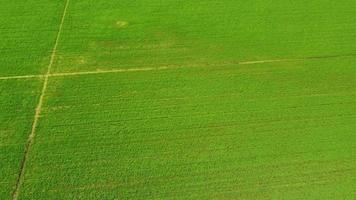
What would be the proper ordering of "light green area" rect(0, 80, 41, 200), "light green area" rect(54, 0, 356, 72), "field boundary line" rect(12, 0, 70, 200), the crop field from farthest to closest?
"light green area" rect(54, 0, 356, 72) < the crop field < "light green area" rect(0, 80, 41, 200) < "field boundary line" rect(12, 0, 70, 200)

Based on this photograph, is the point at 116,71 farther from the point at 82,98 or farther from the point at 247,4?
the point at 247,4

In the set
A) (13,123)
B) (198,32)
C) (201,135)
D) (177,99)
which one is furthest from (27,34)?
(201,135)

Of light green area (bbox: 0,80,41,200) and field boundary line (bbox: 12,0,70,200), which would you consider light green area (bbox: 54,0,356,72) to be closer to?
field boundary line (bbox: 12,0,70,200)

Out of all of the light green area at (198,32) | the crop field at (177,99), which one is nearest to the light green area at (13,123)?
the crop field at (177,99)

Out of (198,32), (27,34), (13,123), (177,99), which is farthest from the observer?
(198,32)

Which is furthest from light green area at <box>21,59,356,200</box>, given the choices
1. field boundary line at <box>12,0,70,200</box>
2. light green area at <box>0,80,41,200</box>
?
light green area at <box>0,80,41,200</box>

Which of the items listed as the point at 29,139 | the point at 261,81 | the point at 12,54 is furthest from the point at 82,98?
the point at 261,81

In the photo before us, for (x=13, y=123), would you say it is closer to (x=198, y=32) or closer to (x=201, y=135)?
(x=201, y=135)
